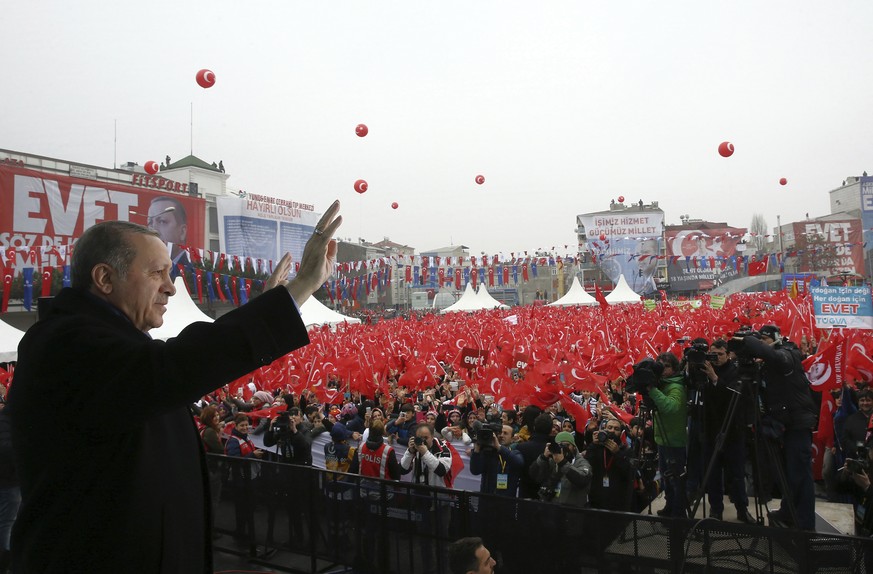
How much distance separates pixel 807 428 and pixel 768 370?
63cm

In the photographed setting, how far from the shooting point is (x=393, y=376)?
39.8 feet

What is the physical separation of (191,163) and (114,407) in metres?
62.1

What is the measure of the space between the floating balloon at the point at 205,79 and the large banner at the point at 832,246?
2091 inches

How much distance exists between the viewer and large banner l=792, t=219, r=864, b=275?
171 feet

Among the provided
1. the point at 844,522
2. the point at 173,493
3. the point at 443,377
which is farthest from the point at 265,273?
the point at 173,493

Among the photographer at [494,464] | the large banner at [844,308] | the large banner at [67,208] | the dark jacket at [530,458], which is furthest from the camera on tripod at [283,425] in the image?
the large banner at [67,208]

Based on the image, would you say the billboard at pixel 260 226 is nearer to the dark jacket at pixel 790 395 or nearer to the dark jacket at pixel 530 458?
the dark jacket at pixel 530 458

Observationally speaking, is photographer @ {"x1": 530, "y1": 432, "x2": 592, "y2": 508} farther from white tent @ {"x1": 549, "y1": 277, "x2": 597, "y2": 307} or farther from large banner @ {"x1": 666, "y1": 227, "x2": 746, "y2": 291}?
large banner @ {"x1": 666, "y1": 227, "x2": 746, "y2": 291}

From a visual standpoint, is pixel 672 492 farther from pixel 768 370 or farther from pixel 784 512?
pixel 768 370

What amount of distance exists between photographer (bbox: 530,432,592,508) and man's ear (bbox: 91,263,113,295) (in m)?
4.73

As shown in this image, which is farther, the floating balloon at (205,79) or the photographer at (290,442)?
the floating balloon at (205,79)

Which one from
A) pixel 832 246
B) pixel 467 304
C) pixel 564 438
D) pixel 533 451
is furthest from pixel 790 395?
pixel 832 246

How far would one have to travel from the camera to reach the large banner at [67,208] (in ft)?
99.5

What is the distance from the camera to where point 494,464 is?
6.00 m
